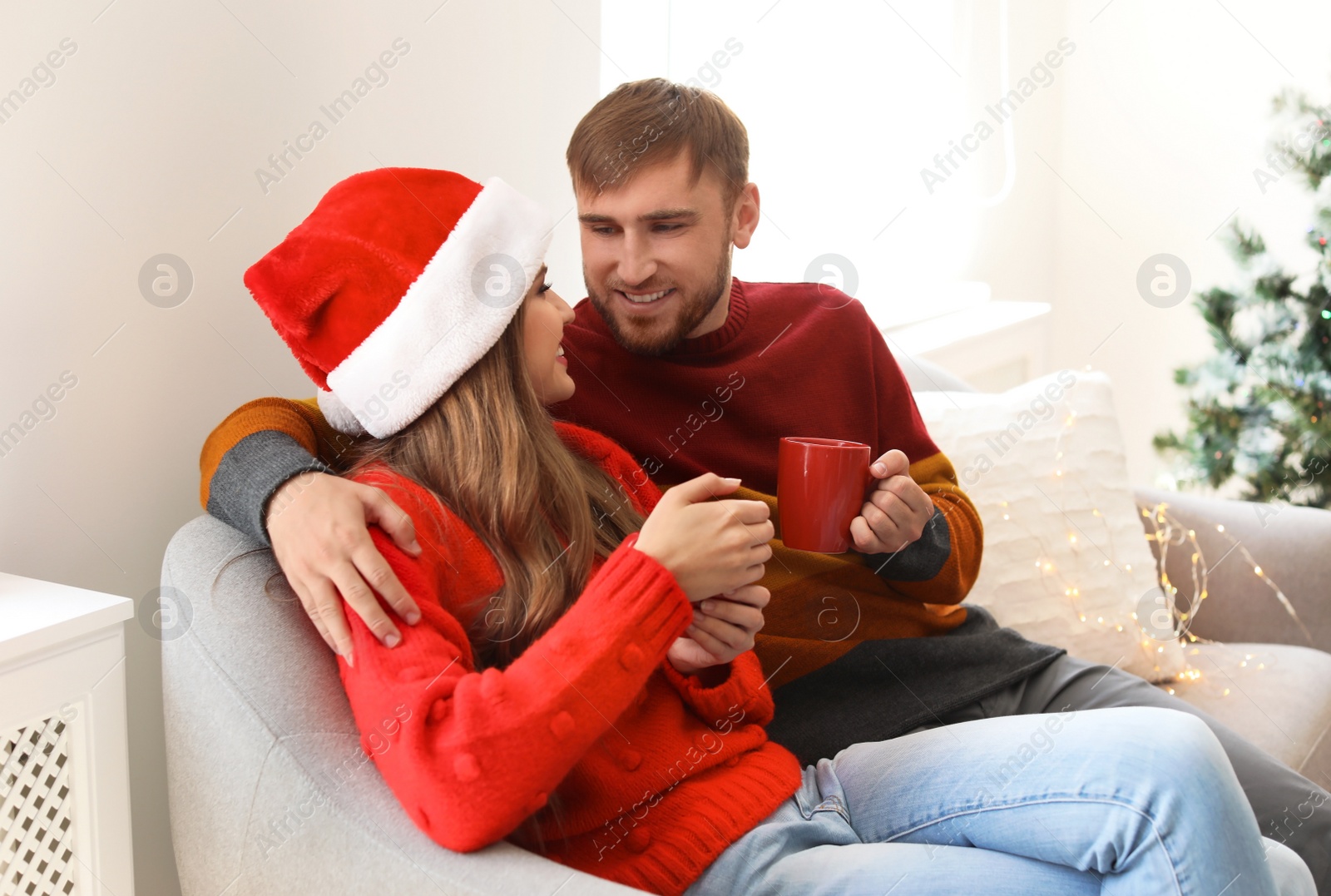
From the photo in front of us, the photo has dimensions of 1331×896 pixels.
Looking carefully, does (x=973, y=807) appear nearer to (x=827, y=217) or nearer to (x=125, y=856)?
(x=125, y=856)

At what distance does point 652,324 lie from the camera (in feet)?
4.52

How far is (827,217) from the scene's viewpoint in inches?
104

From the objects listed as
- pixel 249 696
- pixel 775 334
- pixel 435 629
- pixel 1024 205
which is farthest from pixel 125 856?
pixel 1024 205

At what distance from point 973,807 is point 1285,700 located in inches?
36.0

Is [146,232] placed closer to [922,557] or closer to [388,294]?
[388,294]

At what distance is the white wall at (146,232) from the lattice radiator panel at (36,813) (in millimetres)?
233

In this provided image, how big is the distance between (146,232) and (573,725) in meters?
0.77

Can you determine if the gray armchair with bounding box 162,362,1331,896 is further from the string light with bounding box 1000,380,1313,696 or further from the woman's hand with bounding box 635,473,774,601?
the string light with bounding box 1000,380,1313,696

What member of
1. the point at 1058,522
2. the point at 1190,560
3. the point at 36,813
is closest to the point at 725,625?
the point at 36,813

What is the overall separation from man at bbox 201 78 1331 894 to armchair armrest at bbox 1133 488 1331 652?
1.51 feet

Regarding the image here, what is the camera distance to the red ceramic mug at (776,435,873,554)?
106 centimetres

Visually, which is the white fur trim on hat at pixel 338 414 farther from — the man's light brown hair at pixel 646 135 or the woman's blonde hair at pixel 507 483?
the man's light brown hair at pixel 646 135

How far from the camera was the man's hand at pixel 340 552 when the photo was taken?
0.83 metres

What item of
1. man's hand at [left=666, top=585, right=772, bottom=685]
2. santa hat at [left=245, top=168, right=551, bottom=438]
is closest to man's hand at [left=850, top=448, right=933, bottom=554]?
man's hand at [left=666, top=585, right=772, bottom=685]
